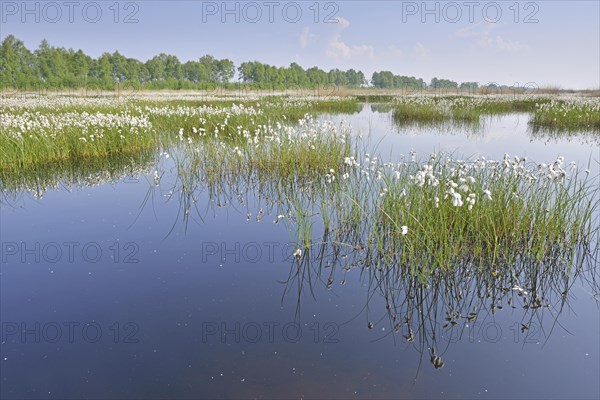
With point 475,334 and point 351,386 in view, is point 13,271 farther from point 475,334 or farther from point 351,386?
point 475,334

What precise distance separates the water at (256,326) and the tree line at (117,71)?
190 ft

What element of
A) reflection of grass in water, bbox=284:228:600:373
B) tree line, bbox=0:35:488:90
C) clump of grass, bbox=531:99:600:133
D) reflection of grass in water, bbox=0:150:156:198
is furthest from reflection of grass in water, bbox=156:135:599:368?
tree line, bbox=0:35:488:90

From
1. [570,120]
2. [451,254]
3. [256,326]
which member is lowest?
[256,326]

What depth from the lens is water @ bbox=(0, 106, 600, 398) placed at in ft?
9.69

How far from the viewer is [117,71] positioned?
272 ft

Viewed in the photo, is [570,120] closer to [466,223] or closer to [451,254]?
[466,223]

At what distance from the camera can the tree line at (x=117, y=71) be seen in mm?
62319

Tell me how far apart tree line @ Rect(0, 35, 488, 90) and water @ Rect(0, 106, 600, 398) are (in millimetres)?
57890

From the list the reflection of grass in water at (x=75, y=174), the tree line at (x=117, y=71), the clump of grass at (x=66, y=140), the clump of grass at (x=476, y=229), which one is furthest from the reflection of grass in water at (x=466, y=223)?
the tree line at (x=117, y=71)

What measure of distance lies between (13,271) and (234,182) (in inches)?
201

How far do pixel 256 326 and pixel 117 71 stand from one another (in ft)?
308

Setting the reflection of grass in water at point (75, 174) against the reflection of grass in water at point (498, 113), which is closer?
the reflection of grass in water at point (75, 174)

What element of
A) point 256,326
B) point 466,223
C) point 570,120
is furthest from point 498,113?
point 256,326

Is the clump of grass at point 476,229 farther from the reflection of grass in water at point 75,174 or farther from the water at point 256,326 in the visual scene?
the reflection of grass in water at point 75,174
